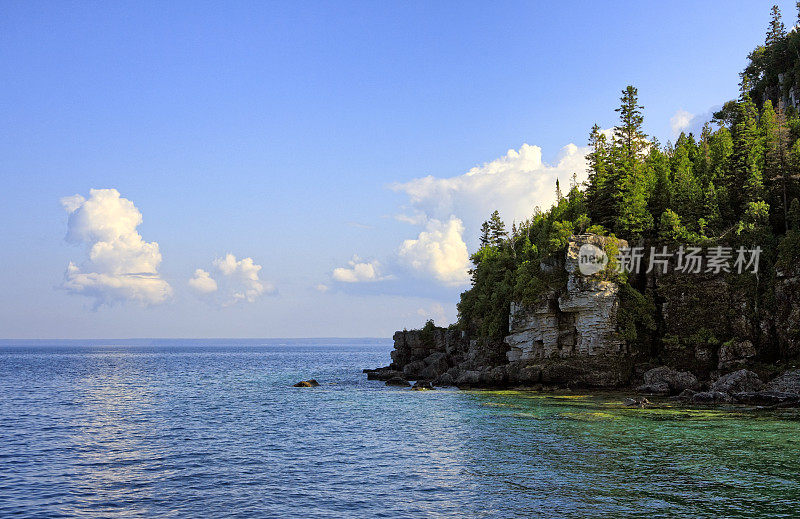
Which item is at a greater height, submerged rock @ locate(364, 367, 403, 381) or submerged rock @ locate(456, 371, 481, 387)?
submerged rock @ locate(456, 371, 481, 387)

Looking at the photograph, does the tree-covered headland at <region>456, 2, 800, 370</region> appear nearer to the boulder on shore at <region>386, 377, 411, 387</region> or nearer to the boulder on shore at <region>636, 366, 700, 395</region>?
the boulder on shore at <region>636, 366, 700, 395</region>

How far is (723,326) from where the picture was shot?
64.7 metres

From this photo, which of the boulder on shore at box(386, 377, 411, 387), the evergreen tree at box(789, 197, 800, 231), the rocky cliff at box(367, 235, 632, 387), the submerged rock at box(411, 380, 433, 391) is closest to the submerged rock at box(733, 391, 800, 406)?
the rocky cliff at box(367, 235, 632, 387)

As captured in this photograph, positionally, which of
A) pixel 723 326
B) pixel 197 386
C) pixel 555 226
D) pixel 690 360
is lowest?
pixel 197 386

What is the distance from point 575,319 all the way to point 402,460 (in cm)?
4183

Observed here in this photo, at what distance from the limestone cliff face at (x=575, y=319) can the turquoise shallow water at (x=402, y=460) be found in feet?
32.6

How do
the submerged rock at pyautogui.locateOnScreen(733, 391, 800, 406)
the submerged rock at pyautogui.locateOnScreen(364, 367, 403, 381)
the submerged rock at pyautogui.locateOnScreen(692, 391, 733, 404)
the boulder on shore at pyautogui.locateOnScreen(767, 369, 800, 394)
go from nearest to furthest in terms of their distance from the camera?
the submerged rock at pyautogui.locateOnScreen(733, 391, 800, 406)
the boulder on shore at pyautogui.locateOnScreen(767, 369, 800, 394)
the submerged rock at pyautogui.locateOnScreen(692, 391, 733, 404)
the submerged rock at pyautogui.locateOnScreen(364, 367, 403, 381)

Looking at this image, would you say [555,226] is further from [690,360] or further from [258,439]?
[258,439]

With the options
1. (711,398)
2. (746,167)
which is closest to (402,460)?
(711,398)

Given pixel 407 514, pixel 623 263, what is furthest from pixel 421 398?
pixel 407 514

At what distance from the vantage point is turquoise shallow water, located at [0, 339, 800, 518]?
82.0ft

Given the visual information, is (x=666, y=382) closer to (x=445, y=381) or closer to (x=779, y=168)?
(x=445, y=381)

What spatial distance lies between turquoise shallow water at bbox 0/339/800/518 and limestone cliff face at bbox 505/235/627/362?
32.6 ft

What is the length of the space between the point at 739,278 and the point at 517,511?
56.1 meters
